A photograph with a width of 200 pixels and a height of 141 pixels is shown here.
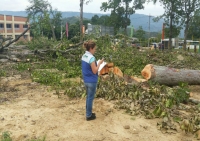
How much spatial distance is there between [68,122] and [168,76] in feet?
12.2

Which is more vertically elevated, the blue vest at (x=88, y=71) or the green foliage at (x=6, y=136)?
the blue vest at (x=88, y=71)

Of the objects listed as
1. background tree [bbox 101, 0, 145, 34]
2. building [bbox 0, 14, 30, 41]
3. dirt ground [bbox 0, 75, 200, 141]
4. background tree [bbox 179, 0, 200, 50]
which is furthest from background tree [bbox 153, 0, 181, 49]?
building [bbox 0, 14, 30, 41]

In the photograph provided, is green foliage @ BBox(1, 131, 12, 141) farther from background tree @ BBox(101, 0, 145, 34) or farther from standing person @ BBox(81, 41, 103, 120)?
background tree @ BBox(101, 0, 145, 34)

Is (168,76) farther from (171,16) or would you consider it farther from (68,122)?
(171,16)

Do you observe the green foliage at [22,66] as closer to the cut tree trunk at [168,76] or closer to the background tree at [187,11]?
the cut tree trunk at [168,76]

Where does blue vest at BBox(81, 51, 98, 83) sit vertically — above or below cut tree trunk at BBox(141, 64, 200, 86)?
above

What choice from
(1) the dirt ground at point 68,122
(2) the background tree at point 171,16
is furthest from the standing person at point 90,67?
(2) the background tree at point 171,16

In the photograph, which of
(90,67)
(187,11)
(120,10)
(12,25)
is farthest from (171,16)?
(12,25)

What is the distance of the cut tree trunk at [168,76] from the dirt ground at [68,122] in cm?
206

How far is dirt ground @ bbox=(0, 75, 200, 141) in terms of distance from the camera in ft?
12.0

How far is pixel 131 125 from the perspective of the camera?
4047mm

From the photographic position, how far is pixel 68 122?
413cm

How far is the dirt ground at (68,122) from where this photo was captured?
3.64 meters

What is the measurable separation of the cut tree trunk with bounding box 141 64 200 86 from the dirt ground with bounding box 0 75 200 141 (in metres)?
2.06
